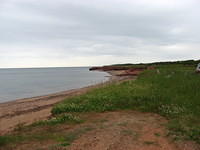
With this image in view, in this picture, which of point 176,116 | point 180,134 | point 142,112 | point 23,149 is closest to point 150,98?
point 142,112

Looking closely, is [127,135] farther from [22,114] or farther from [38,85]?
[38,85]

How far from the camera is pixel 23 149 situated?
5594 mm

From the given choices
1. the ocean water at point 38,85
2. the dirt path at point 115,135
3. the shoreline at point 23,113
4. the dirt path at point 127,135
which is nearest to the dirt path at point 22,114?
the shoreline at point 23,113

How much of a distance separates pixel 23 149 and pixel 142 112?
5.38m

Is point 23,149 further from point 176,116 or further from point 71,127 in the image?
point 176,116

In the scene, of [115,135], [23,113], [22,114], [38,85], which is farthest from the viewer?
[38,85]

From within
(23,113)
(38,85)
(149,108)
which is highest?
(149,108)

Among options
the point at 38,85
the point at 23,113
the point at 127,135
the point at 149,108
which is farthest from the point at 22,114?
the point at 38,85

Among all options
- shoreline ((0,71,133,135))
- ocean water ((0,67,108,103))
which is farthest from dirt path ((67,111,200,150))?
ocean water ((0,67,108,103))

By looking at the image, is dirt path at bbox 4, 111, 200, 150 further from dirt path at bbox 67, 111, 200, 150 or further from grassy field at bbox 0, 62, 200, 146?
grassy field at bbox 0, 62, 200, 146

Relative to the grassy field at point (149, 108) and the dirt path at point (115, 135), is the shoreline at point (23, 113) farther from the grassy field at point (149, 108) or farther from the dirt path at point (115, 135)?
the dirt path at point (115, 135)

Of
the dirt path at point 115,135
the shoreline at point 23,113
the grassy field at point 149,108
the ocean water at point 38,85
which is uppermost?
the grassy field at point 149,108

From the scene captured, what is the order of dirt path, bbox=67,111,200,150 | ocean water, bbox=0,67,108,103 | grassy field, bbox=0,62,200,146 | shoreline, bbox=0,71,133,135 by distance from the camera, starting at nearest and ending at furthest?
1. dirt path, bbox=67,111,200,150
2. grassy field, bbox=0,62,200,146
3. shoreline, bbox=0,71,133,135
4. ocean water, bbox=0,67,108,103

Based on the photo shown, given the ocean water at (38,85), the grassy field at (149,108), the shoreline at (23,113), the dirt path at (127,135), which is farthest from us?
the ocean water at (38,85)
